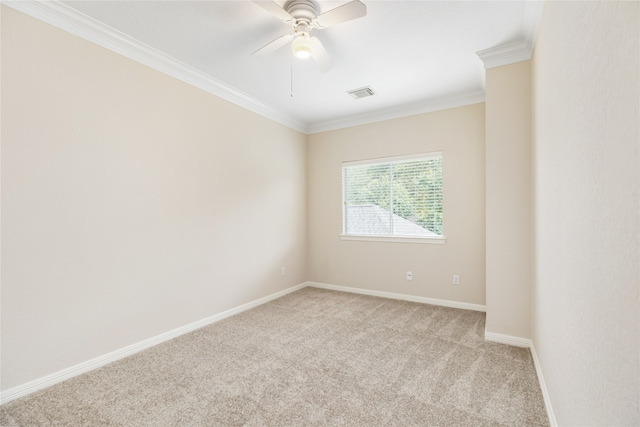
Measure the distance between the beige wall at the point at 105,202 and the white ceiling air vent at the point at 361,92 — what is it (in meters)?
1.42

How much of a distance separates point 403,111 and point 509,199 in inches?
80.0

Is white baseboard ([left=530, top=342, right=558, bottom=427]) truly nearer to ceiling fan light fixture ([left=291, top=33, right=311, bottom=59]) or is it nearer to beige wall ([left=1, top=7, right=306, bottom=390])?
ceiling fan light fixture ([left=291, top=33, right=311, bottom=59])

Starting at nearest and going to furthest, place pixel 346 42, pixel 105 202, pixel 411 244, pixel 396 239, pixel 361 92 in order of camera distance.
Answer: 1. pixel 105 202
2. pixel 346 42
3. pixel 361 92
4. pixel 411 244
5. pixel 396 239

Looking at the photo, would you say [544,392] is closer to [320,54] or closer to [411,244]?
[411,244]

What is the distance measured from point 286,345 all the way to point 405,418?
1.29 m

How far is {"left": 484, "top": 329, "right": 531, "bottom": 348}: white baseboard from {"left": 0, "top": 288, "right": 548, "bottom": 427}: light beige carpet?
8 cm

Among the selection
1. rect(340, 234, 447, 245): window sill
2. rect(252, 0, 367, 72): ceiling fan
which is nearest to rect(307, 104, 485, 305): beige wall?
rect(340, 234, 447, 245): window sill

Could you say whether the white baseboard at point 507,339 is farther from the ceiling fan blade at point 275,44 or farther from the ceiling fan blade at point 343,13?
the ceiling fan blade at point 275,44

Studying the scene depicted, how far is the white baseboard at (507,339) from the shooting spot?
263 cm

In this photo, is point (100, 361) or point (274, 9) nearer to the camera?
point (274, 9)

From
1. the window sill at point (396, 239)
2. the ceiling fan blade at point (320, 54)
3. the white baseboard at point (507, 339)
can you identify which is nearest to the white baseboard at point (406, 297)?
the window sill at point (396, 239)

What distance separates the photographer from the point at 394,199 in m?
4.32

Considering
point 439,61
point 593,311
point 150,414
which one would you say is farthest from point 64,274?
point 439,61

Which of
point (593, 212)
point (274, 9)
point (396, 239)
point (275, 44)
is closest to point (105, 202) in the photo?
point (275, 44)
